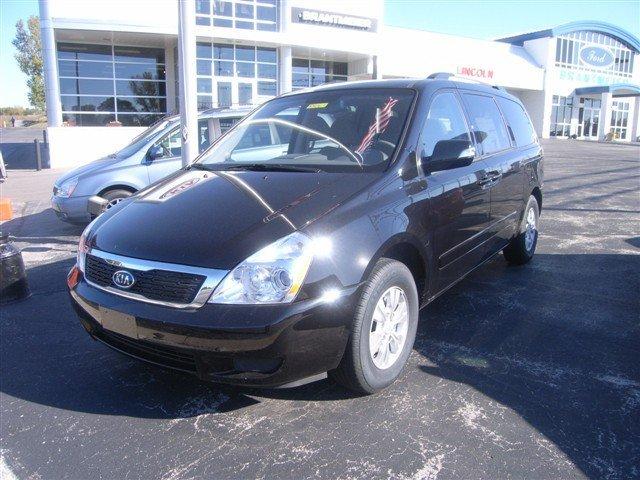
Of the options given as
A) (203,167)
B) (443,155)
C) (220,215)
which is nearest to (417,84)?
(443,155)

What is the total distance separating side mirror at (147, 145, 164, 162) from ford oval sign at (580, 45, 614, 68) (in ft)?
149

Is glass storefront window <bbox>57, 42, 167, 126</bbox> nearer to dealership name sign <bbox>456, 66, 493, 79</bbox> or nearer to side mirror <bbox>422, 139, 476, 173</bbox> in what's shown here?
dealership name sign <bbox>456, 66, 493, 79</bbox>

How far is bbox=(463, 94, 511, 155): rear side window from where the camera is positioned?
4434mm

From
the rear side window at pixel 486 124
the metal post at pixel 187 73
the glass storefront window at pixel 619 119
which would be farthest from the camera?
the glass storefront window at pixel 619 119

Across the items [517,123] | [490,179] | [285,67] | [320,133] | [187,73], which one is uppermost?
[285,67]

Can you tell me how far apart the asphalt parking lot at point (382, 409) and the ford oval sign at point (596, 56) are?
4643 cm

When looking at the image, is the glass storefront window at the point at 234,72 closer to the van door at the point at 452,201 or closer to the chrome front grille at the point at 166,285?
the van door at the point at 452,201

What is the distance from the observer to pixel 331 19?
24250mm

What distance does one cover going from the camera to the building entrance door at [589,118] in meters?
45.3

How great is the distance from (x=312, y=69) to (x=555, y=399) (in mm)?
26396

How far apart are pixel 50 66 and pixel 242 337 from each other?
19.9 m

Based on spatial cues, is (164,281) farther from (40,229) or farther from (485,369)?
(40,229)

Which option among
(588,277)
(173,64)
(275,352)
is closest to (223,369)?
(275,352)

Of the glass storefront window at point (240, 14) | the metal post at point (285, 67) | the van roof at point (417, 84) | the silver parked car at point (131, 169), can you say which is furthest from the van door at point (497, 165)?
the metal post at point (285, 67)
